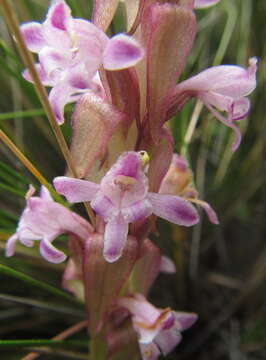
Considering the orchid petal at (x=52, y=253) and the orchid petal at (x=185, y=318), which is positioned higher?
the orchid petal at (x=52, y=253)

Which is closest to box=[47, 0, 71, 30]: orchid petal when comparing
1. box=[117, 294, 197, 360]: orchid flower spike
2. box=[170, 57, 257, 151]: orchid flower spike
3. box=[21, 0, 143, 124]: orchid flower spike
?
box=[21, 0, 143, 124]: orchid flower spike

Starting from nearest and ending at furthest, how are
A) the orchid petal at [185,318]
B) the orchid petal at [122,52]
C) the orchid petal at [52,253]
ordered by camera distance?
the orchid petal at [122,52]
the orchid petal at [52,253]
the orchid petal at [185,318]

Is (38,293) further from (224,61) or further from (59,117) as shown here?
(224,61)

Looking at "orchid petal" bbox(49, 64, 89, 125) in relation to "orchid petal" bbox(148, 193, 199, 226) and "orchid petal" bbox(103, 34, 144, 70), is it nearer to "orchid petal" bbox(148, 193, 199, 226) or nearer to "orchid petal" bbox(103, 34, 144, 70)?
"orchid petal" bbox(103, 34, 144, 70)

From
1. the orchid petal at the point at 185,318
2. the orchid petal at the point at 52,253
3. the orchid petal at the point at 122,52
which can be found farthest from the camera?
the orchid petal at the point at 185,318

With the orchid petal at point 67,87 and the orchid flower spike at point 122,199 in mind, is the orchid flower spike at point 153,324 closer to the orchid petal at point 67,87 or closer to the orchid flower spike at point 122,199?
the orchid flower spike at point 122,199

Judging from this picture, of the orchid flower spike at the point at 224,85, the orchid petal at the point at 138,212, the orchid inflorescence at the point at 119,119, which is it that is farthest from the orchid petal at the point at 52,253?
the orchid flower spike at the point at 224,85

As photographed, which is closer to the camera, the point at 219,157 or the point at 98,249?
the point at 98,249

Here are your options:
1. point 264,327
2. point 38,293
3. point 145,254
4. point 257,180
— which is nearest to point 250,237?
point 257,180
